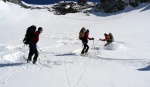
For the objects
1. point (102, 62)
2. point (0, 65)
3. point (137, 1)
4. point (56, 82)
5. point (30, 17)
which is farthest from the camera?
point (137, 1)

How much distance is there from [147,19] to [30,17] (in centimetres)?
2018

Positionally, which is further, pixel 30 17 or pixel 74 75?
pixel 30 17

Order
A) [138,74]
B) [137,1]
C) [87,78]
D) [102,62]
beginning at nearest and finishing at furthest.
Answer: [87,78], [138,74], [102,62], [137,1]

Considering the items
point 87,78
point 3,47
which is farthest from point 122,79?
point 3,47

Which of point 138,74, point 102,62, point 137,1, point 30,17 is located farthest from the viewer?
point 137,1

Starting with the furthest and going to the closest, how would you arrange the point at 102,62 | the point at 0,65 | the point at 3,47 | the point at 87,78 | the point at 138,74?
the point at 3,47
the point at 102,62
the point at 0,65
the point at 138,74
the point at 87,78

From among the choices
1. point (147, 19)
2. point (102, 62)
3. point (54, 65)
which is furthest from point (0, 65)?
point (147, 19)

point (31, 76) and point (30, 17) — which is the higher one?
point (30, 17)

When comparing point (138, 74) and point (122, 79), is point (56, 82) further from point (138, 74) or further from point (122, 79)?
point (138, 74)

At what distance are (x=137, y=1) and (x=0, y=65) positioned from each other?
197ft

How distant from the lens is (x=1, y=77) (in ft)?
29.5

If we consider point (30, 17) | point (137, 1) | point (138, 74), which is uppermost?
point (137, 1)

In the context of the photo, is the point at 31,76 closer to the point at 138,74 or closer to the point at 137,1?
the point at 138,74

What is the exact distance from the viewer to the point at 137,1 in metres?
66.9
